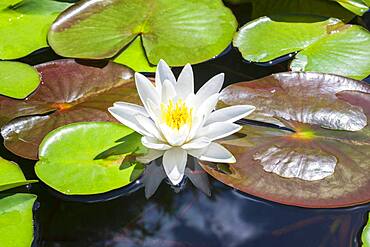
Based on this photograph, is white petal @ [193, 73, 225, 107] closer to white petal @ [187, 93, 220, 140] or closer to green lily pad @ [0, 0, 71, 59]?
white petal @ [187, 93, 220, 140]

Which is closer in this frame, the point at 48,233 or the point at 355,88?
the point at 48,233

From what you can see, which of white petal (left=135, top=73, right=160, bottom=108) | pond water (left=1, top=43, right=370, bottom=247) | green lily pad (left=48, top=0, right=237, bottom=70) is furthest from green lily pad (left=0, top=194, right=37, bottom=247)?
green lily pad (left=48, top=0, right=237, bottom=70)

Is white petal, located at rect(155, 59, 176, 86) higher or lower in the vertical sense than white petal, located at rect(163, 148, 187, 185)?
higher

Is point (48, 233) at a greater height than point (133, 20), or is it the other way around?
point (133, 20)

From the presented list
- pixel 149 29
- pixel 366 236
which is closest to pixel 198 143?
pixel 366 236

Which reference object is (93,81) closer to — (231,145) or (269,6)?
(231,145)

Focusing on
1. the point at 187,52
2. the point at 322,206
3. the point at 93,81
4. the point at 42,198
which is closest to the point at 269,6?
the point at 187,52
